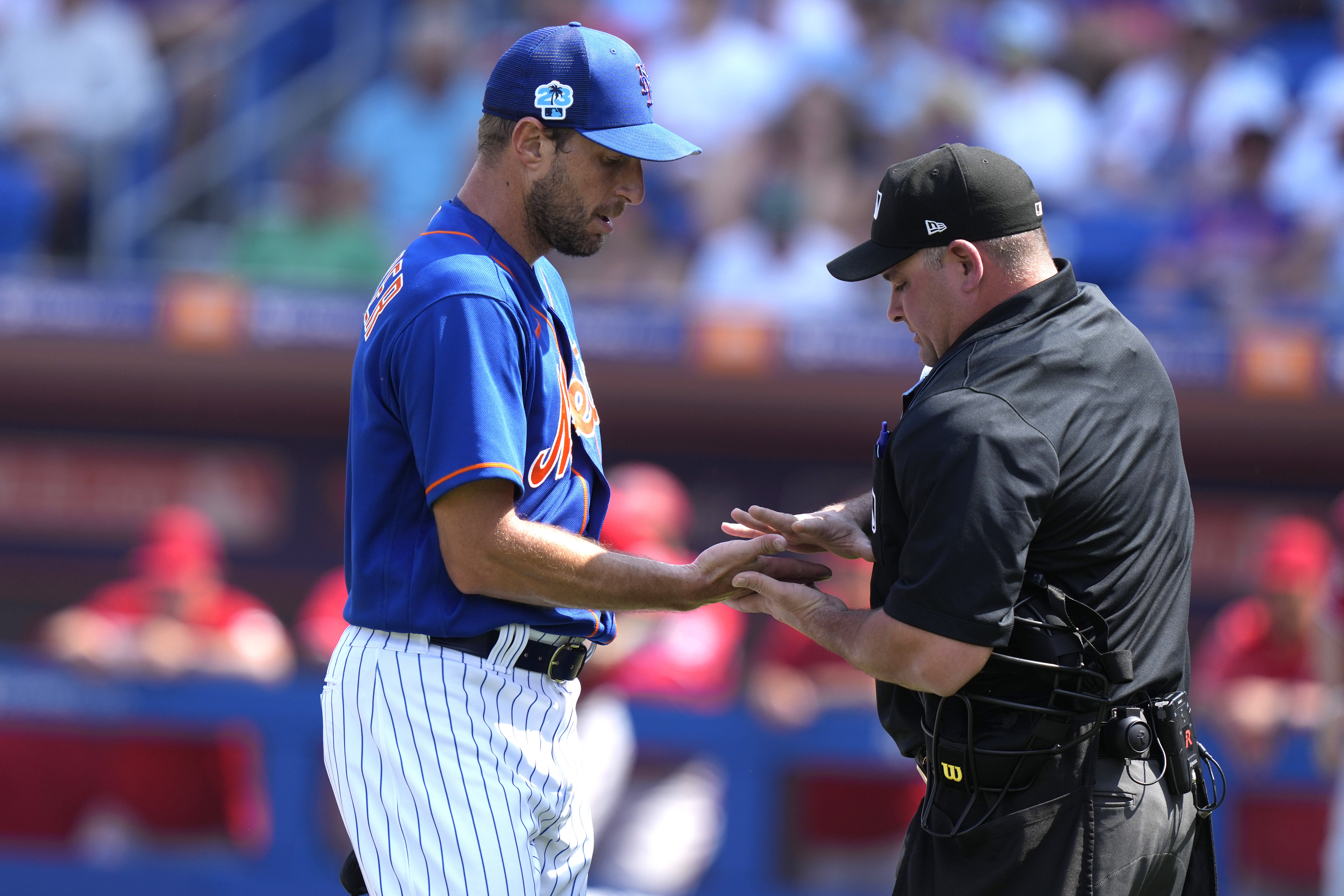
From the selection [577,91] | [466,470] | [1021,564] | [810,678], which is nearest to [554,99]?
[577,91]

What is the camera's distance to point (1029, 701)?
2387 millimetres

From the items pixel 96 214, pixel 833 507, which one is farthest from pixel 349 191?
pixel 833 507

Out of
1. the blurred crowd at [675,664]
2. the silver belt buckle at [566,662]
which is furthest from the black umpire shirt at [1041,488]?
the blurred crowd at [675,664]

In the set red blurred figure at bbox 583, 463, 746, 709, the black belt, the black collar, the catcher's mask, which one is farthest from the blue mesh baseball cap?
red blurred figure at bbox 583, 463, 746, 709

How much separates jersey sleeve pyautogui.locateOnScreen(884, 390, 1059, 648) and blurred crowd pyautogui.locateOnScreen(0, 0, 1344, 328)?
4.43m

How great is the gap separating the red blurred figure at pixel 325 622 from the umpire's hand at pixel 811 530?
3.26 metres

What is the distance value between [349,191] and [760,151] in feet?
7.02

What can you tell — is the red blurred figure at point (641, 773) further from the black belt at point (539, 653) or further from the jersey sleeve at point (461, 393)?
the jersey sleeve at point (461, 393)

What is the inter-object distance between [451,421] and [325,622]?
3823mm

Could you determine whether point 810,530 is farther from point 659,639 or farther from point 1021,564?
point 659,639

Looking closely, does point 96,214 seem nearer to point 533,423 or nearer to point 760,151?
point 760,151

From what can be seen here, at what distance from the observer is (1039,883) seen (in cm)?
237

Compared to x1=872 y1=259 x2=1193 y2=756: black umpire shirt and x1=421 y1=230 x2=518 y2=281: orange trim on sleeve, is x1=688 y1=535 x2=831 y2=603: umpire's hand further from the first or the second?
x1=421 y1=230 x2=518 y2=281: orange trim on sleeve

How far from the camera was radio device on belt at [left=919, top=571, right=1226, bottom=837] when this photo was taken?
2342mm
